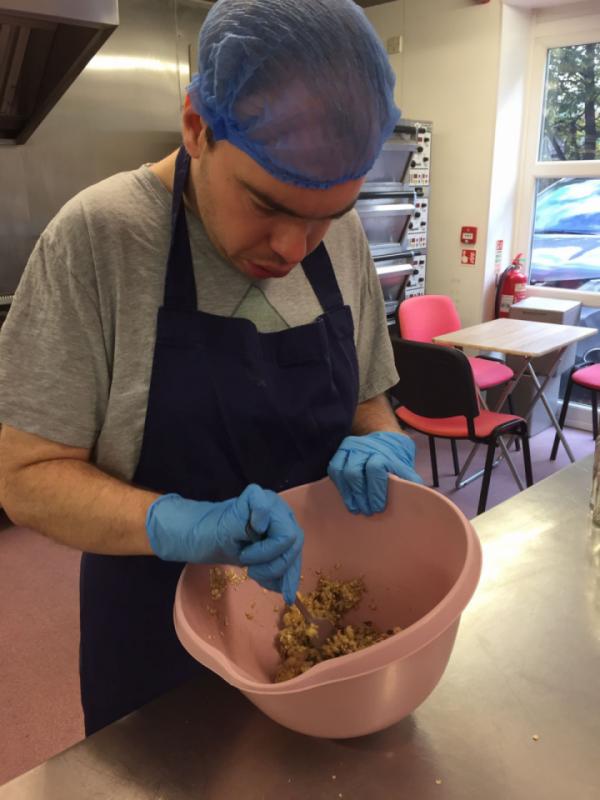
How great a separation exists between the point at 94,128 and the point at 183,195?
2.59m

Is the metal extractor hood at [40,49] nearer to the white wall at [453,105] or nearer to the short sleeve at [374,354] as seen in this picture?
the short sleeve at [374,354]

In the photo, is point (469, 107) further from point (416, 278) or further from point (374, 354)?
point (374, 354)

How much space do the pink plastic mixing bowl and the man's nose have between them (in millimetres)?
337

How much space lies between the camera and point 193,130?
0.72 metres

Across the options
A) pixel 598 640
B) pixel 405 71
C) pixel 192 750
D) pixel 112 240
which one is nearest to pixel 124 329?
pixel 112 240

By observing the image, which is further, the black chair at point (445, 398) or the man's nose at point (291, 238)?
the black chair at point (445, 398)

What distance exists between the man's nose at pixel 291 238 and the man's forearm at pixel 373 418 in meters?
0.43

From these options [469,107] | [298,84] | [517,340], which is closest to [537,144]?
[469,107]

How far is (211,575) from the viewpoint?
0.78 m

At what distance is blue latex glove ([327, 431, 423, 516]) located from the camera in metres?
0.89

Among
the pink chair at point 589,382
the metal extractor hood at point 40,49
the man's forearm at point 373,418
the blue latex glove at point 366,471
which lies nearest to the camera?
the blue latex glove at point 366,471

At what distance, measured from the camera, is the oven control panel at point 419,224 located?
3842 millimetres

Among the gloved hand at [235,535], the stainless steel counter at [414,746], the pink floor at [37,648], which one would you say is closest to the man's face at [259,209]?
the gloved hand at [235,535]

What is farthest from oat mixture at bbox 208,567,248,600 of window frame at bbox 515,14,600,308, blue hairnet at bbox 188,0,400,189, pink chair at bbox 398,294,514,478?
window frame at bbox 515,14,600,308
